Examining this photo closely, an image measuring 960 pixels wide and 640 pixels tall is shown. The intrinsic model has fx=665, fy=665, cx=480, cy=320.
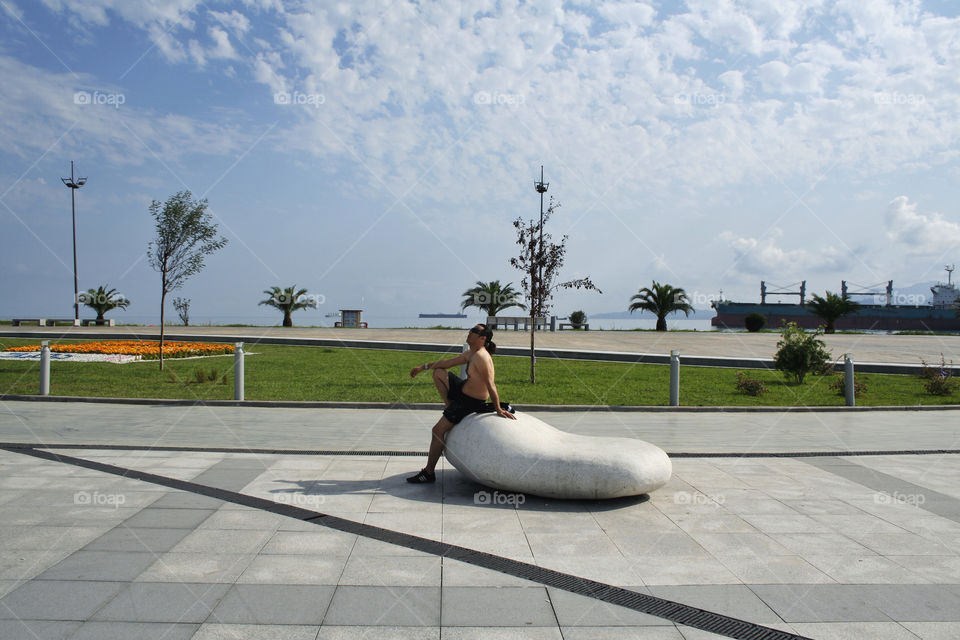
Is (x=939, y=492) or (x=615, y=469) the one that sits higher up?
(x=615, y=469)

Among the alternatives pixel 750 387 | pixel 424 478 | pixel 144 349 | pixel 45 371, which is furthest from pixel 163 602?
pixel 144 349

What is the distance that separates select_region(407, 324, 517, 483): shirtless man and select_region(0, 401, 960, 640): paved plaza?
2.07 ft

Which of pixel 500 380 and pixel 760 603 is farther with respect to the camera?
pixel 500 380

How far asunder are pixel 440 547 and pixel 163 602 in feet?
5.96

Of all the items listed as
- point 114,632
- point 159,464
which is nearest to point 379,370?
point 159,464

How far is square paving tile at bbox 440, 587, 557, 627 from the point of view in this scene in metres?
3.59

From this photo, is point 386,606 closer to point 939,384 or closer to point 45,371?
point 45,371

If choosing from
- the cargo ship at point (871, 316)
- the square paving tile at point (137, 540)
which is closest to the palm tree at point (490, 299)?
the cargo ship at point (871, 316)

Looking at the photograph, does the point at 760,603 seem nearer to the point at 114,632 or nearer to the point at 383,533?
the point at 383,533

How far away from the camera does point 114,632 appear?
3.39 meters

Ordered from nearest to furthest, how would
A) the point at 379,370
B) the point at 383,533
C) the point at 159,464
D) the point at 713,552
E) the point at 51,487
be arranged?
1. the point at 713,552
2. the point at 383,533
3. the point at 51,487
4. the point at 159,464
5. the point at 379,370

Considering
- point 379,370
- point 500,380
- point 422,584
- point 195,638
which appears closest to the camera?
point 195,638

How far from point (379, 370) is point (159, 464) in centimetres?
1130

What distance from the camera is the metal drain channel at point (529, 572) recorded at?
358cm
